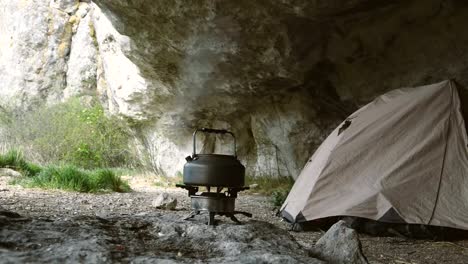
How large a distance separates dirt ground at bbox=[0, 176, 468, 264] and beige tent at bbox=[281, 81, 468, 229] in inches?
8.7

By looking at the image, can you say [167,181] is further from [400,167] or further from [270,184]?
[400,167]

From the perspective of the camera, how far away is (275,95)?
8516mm

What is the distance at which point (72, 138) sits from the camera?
1315cm

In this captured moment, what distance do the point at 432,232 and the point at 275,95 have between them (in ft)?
15.4

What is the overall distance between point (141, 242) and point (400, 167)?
276 cm

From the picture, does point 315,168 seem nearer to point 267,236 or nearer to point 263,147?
point 267,236

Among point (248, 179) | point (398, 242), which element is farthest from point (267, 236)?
point (248, 179)

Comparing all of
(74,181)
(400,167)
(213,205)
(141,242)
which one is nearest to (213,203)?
(213,205)

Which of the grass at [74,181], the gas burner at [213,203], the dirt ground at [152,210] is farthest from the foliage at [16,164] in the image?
the gas burner at [213,203]

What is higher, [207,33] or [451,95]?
[207,33]

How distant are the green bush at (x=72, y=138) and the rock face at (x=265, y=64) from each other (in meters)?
1.26

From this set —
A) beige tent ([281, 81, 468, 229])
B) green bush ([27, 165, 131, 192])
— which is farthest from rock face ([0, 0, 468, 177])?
green bush ([27, 165, 131, 192])

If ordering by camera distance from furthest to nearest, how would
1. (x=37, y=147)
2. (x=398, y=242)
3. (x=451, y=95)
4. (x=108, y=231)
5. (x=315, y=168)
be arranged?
(x=37, y=147)
(x=315, y=168)
(x=451, y=95)
(x=398, y=242)
(x=108, y=231)

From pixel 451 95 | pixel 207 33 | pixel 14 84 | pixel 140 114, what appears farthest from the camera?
pixel 14 84
